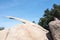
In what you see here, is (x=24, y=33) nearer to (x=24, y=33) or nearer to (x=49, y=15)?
(x=24, y=33)

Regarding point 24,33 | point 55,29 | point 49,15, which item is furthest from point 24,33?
point 49,15

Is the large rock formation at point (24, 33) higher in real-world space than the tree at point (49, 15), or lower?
lower

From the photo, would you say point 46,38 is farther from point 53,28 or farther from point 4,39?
point 4,39

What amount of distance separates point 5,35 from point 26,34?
1.03 meters

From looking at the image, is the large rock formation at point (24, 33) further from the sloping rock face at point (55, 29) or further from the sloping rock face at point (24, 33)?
the sloping rock face at point (55, 29)

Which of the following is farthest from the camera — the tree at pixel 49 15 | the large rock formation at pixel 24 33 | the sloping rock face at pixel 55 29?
the tree at pixel 49 15

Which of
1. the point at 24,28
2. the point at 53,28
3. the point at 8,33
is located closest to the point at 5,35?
the point at 8,33

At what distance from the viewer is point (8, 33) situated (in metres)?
9.74

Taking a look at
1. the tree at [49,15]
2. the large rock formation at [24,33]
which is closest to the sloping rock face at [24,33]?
the large rock formation at [24,33]

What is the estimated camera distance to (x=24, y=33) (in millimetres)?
9547

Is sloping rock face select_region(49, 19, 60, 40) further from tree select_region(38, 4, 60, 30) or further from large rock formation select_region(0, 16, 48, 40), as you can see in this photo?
tree select_region(38, 4, 60, 30)

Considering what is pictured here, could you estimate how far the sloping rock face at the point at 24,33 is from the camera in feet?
30.9

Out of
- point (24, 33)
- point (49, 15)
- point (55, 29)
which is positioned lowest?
point (24, 33)

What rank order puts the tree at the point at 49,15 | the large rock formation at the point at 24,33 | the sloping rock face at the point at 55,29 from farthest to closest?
the tree at the point at 49,15 < the large rock formation at the point at 24,33 < the sloping rock face at the point at 55,29
